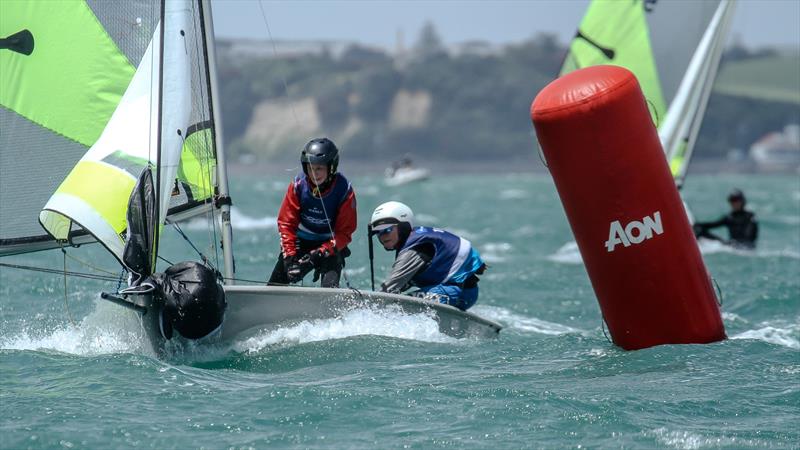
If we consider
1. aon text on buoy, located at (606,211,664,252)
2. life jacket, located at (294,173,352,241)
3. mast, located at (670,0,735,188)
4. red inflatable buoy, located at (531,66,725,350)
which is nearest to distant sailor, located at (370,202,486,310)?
life jacket, located at (294,173,352,241)

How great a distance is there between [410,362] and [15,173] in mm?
2952

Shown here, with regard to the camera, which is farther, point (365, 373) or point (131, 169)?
point (131, 169)

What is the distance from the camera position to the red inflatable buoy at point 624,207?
269 inches

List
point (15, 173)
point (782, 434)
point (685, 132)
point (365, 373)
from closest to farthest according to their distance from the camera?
point (782, 434), point (365, 373), point (15, 173), point (685, 132)

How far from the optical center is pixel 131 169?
7316 mm

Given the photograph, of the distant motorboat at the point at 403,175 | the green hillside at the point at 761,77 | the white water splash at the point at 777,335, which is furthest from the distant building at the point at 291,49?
the white water splash at the point at 777,335

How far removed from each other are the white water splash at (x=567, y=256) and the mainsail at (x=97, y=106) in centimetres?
784

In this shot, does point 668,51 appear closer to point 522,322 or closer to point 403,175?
point 522,322

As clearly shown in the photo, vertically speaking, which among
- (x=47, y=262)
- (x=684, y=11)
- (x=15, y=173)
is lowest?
(x=47, y=262)

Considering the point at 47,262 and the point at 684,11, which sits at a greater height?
the point at 684,11

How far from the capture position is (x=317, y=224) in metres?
7.94

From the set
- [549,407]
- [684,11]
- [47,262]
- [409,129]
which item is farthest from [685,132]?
[409,129]

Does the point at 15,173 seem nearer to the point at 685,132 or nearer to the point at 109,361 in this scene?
the point at 109,361

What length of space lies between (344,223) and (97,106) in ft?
5.74
